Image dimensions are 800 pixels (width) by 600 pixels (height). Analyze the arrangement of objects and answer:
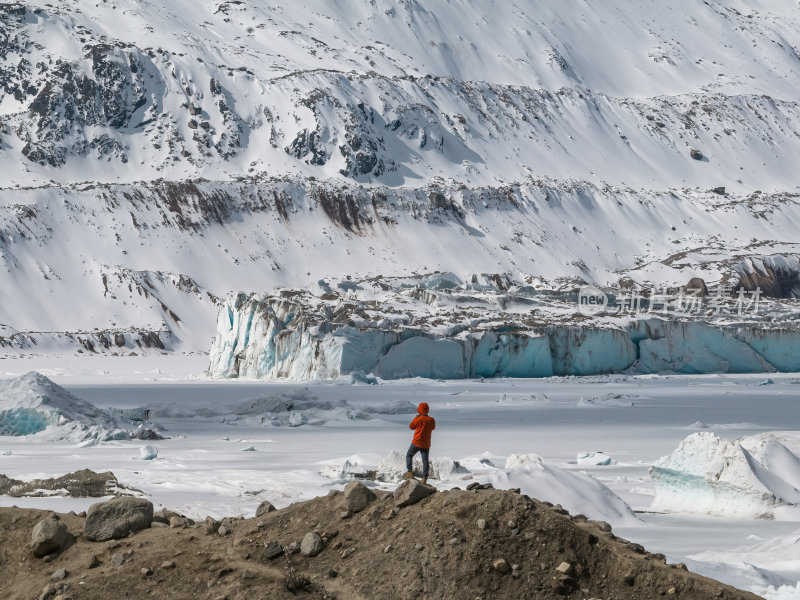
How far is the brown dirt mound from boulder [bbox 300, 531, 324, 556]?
4 cm

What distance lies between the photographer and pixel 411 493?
7.33 m

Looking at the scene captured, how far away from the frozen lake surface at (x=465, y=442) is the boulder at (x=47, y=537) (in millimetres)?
2871

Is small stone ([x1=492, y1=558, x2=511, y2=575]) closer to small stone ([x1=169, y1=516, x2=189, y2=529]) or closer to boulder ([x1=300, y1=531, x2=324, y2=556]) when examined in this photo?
A: boulder ([x1=300, y1=531, x2=324, y2=556])

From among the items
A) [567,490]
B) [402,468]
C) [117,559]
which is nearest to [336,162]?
[402,468]

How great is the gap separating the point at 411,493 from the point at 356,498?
1.35 ft

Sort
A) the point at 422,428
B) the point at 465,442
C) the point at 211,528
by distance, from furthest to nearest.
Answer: the point at 465,442 < the point at 422,428 < the point at 211,528

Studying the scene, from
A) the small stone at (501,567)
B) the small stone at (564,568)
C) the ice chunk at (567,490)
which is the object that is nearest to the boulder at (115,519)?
the small stone at (501,567)

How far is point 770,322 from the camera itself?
168 ft

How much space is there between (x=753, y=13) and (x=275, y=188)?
107 metres

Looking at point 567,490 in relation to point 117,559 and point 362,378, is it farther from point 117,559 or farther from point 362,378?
point 362,378

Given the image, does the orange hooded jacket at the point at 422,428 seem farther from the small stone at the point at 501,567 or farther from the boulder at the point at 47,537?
the boulder at the point at 47,537

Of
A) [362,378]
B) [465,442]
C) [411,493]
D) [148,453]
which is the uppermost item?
[411,493]

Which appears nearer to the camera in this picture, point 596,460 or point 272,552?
point 272,552

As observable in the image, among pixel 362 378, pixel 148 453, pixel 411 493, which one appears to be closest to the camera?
pixel 411 493
